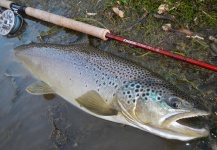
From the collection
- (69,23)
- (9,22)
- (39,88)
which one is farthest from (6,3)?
(39,88)

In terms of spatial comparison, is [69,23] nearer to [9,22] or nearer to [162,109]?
[9,22]

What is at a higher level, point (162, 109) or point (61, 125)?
point (162, 109)

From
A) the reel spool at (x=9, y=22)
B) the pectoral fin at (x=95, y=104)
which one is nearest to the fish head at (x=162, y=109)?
the pectoral fin at (x=95, y=104)

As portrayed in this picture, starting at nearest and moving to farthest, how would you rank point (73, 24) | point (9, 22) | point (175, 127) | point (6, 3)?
point (175, 127)
point (73, 24)
point (9, 22)
point (6, 3)

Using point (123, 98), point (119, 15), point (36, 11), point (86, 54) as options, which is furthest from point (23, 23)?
point (123, 98)

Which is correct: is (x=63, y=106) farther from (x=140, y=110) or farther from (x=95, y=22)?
(x=95, y=22)

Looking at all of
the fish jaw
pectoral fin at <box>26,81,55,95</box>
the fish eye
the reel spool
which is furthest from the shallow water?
the reel spool

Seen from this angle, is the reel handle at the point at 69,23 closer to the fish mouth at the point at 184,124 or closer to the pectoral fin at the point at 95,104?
the pectoral fin at the point at 95,104
